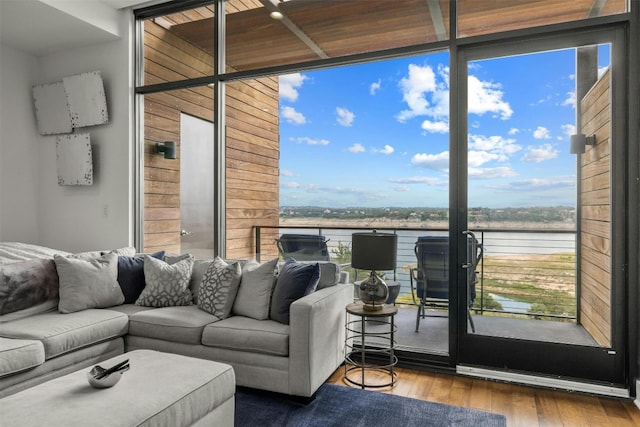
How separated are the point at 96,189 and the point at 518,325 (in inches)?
165

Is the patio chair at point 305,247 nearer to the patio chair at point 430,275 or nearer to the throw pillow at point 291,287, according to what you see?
the patio chair at point 430,275

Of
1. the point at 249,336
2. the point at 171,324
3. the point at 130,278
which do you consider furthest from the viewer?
the point at 130,278

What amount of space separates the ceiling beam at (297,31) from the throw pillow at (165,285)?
216 cm

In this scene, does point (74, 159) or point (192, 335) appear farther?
point (74, 159)

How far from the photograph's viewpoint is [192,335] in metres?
2.91

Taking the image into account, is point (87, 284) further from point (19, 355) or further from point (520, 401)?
point (520, 401)

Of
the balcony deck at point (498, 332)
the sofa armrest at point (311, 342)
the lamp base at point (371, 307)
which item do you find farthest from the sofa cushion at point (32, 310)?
the balcony deck at point (498, 332)

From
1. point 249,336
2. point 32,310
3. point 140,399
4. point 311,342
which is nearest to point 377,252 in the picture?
point 311,342

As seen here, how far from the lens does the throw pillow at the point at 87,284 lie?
318 centimetres

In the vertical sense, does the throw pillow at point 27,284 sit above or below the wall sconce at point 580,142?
below

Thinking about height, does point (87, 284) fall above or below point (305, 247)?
below

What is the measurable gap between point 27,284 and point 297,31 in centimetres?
298

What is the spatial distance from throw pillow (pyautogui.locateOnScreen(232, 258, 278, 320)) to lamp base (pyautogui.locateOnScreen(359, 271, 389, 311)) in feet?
2.21

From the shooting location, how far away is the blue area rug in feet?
7.77
